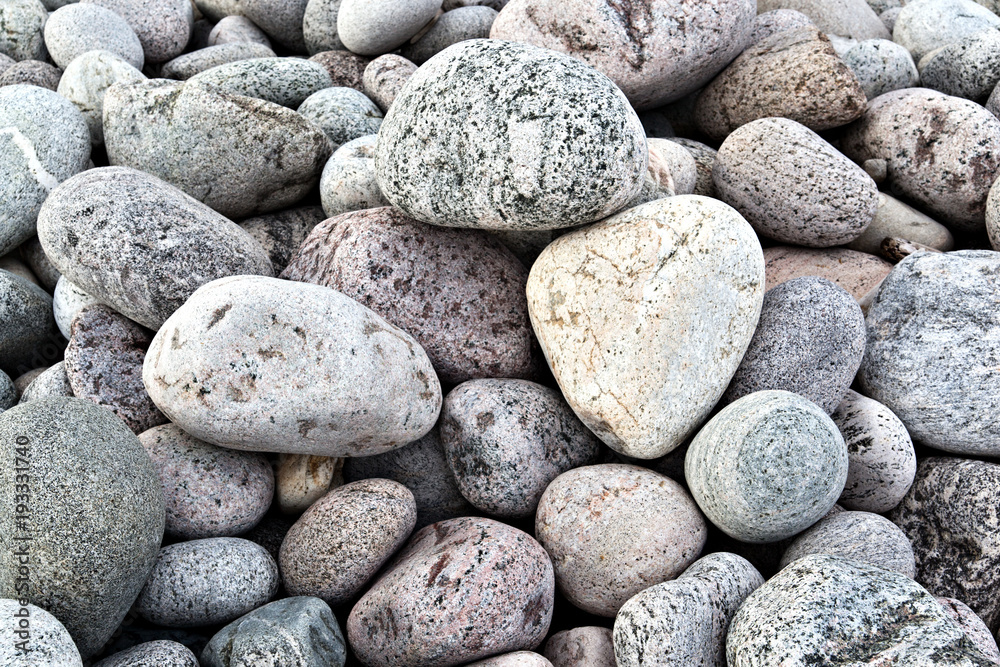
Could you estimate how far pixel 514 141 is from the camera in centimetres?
299

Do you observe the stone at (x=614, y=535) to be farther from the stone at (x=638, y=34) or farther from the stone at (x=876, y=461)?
the stone at (x=638, y=34)

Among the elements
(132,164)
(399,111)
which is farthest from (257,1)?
(399,111)

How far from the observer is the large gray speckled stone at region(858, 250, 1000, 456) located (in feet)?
10.9

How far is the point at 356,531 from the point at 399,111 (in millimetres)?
1599

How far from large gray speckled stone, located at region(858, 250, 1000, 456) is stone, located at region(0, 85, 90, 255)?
383cm

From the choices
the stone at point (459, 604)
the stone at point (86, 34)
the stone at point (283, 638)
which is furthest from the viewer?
the stone at point (86, 34)

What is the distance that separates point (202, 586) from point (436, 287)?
4.75 feet

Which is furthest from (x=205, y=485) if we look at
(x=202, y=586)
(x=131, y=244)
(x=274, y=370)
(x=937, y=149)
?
(x=937, y=149)

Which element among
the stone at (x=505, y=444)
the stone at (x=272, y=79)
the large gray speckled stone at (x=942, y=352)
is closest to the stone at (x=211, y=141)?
the stone at (x=272, y=79)

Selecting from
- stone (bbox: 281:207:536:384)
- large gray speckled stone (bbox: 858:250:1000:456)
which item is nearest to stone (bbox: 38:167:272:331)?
stone (bbox: 281:207:536:384)

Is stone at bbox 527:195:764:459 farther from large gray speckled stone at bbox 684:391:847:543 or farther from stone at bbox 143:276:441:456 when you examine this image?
stone at bbox 143:276:441:456

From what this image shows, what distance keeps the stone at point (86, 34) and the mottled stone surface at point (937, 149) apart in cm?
421

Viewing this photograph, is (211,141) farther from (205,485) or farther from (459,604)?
(459,604)

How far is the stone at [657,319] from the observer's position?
308cm
